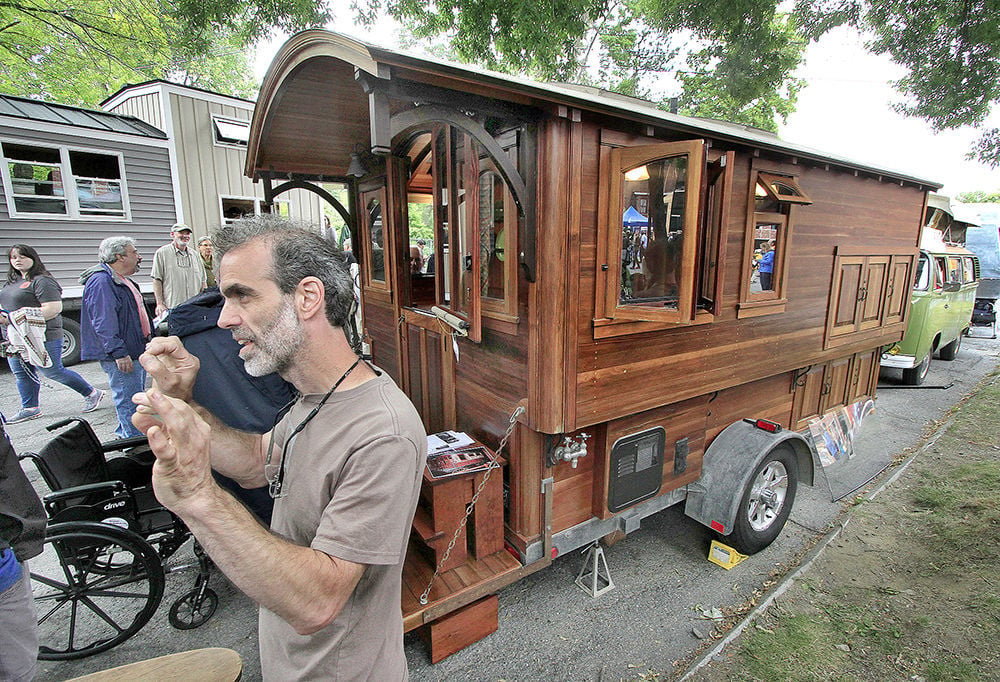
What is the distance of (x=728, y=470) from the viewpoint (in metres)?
3.62

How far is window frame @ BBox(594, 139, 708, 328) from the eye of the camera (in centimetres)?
248

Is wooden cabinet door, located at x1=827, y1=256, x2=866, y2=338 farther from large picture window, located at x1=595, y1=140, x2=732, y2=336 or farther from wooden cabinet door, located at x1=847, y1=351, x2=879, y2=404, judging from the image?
large picture window, located at x1=595, y1=140, x2=732, y2=336

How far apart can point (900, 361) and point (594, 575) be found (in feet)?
25.7

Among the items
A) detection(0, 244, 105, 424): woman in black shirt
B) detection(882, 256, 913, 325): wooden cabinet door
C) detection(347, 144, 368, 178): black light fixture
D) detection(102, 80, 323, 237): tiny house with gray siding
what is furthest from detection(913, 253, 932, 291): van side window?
detection(0, 244, 105, 424): woman in black shirt

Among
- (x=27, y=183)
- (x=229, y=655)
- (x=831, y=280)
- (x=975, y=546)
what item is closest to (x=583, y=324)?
(x=229, y=655)

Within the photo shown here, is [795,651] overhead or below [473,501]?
below

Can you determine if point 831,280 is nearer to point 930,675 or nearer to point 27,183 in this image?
point 930,675

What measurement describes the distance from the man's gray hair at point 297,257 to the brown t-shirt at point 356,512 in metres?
0.28

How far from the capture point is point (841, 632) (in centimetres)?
295

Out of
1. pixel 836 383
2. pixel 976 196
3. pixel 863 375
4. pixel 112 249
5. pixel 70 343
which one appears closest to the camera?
pixel 112 249

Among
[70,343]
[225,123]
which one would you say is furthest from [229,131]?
[70,343]

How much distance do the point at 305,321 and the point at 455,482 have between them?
5.16 feet

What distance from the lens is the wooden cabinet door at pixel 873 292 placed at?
5.06 meters

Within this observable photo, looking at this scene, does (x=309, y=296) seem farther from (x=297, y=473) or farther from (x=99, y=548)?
(x=99, y=548)
